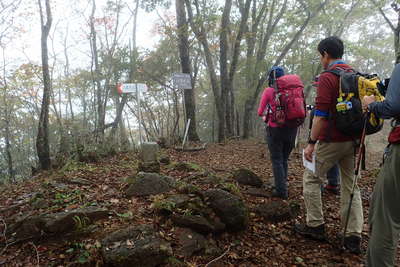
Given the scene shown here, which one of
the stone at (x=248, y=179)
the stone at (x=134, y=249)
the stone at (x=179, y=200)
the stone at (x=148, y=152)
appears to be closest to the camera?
the stone at (x=134, y=249)

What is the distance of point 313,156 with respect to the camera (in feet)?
8.95

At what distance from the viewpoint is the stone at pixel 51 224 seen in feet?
8.50

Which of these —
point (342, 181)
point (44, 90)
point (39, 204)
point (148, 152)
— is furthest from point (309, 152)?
point (44, 90)

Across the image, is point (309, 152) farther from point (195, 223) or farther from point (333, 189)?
point (333, 189)

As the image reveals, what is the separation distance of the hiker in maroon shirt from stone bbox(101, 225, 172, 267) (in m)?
1.76

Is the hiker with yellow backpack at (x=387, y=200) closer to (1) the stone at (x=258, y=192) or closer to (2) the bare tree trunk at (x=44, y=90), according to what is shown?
(1) the stone at (x=258, y=192)

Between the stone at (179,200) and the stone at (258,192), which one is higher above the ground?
the stone at (179,200)

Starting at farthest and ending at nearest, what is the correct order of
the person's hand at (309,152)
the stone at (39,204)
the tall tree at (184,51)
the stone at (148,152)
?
the tall tree at (184,51) → the stone at (148,152) → the stone at (39,204) → the person's hand at (309,152)

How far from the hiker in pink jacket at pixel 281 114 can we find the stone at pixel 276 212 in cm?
55

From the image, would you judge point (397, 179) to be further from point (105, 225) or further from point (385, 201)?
point (105, 225)

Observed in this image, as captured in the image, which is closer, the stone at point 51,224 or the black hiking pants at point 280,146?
the stone at point 51,224

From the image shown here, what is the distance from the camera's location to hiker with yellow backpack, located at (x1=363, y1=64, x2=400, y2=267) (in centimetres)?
172

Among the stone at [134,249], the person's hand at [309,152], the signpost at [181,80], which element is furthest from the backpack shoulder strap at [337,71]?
the signpost at [181,80]

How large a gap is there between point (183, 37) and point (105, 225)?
8376mm
